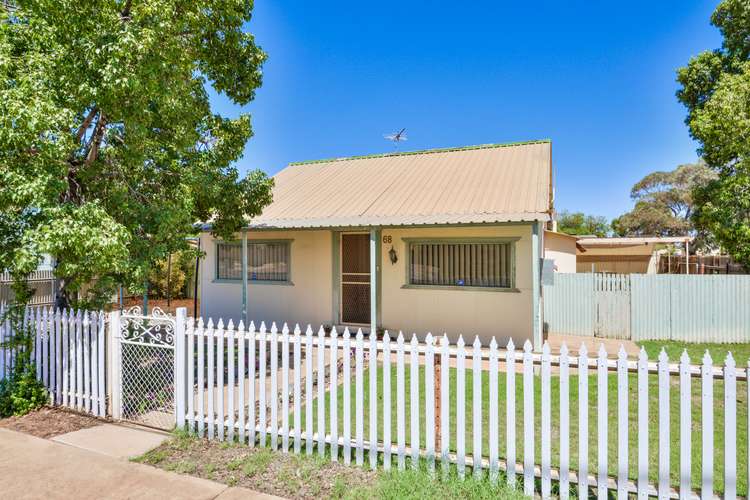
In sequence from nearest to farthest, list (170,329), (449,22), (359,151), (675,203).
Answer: (170,329)
(449,22)
(359,151)
(675,203)

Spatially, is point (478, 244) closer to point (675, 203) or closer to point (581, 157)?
point (581, 157)

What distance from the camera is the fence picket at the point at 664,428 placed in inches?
122

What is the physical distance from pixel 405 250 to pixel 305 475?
290 inches

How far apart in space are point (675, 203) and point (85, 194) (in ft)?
159

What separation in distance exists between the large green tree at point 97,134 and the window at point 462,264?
5600mm

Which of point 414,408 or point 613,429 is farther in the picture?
point 613,429

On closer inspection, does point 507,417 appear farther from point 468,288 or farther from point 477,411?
point 468,288

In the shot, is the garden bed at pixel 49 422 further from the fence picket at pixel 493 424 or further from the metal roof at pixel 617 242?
the metal roof at pixel 617 242

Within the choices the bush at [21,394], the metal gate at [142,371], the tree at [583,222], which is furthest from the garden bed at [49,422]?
the tree at [583,222]

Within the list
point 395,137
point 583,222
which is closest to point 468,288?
point 395,137

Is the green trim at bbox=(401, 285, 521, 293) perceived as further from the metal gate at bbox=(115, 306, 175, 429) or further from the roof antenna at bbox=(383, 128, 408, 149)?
the roof antenna at bbox=(383, 128, 408, 149)

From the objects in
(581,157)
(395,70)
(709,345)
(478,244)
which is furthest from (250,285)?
(581,157)

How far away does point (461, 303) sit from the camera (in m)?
10.1

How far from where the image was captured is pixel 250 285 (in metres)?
12.2
